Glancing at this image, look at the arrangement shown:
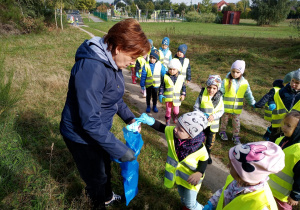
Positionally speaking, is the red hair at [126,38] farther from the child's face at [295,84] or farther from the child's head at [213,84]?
the child's face at [295,84]

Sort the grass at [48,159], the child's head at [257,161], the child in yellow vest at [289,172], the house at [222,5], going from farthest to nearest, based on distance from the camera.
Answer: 1. the house at [222,5]
2. the grass at [48,159]
3. the child in yellow vest at [289,172]
4. the child's head at [257,161]

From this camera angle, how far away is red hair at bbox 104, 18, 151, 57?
1538mm

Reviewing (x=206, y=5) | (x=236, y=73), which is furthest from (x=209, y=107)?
(x=206, y=5)

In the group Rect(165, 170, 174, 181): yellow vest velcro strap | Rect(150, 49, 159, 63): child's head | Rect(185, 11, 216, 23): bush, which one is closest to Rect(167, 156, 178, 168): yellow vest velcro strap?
Rect(165, 170, 174, 181): yellow vest velcro strap

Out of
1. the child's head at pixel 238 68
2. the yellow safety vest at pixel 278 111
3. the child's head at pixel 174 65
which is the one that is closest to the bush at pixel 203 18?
the child's head at pixel 174 65

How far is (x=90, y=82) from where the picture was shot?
143 centimetres

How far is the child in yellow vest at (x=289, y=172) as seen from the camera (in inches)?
76.4

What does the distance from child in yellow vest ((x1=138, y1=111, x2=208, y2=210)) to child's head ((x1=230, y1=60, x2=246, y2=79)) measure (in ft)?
7.38

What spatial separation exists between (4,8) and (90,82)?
2012 centimetres

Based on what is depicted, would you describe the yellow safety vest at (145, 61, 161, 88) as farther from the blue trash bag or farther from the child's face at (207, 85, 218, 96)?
the blue trash bag

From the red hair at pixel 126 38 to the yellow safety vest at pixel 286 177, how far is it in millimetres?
1949

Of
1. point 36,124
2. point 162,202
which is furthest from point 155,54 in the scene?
point 162,202

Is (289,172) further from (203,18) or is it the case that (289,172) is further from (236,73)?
(203,18)

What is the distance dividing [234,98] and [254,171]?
9.77 feet
